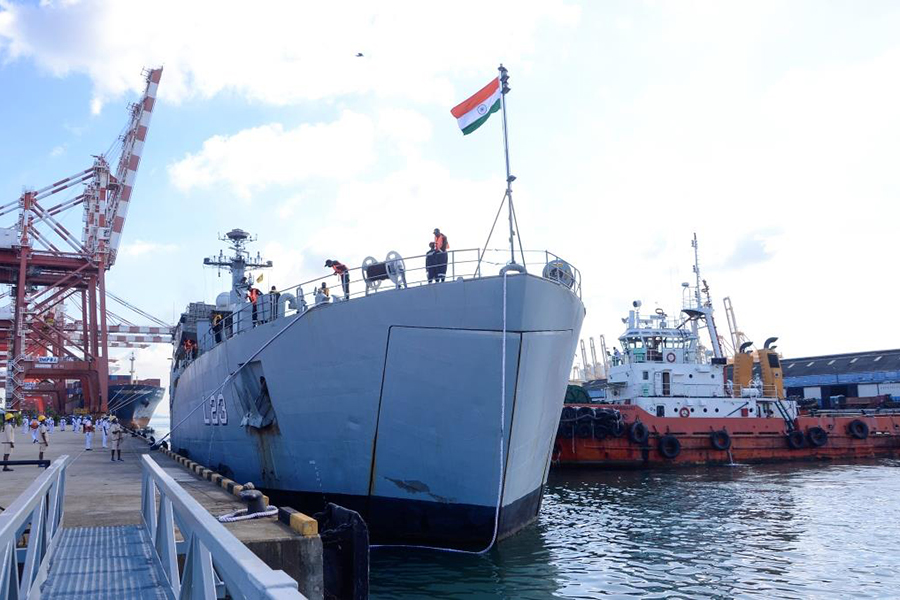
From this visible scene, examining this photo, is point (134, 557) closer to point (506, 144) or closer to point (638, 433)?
point (506, 144)

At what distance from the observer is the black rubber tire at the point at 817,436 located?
90.9 ft

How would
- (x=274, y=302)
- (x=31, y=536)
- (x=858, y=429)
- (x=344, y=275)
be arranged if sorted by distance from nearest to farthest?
(x=31, y=536), (x=344, y=275), (x=274, y=302), (x=858, y=429)

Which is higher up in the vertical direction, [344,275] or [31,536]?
[344,275]

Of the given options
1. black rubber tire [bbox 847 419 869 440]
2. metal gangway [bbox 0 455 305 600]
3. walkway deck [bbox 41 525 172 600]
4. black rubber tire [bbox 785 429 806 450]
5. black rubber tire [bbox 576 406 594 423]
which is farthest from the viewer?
black rubber tire [bbox 847 419 869 440]

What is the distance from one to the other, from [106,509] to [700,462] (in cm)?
2185

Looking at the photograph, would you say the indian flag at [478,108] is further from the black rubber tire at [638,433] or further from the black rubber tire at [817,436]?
the black rubber tire at [817,436]

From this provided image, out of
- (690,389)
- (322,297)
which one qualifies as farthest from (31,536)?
(690,389)

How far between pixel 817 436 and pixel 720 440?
17.9ft

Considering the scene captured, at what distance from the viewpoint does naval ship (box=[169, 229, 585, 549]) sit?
9656 mm

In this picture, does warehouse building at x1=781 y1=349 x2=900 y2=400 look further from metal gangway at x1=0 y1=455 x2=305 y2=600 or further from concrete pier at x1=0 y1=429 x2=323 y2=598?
metal gangway at x1=0 y1=455 x2=305 y2=600

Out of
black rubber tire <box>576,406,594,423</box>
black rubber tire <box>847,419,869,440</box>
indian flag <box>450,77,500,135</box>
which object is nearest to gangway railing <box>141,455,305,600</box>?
indian flag <box>450,77,500,135</box>

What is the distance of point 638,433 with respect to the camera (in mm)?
24688

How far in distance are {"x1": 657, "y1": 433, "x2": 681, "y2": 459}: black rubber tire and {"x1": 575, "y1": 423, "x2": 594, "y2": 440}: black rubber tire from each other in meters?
2.76

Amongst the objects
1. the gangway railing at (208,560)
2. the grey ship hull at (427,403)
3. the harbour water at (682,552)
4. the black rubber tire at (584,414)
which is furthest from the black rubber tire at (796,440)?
the gangway railing at (208,560)
